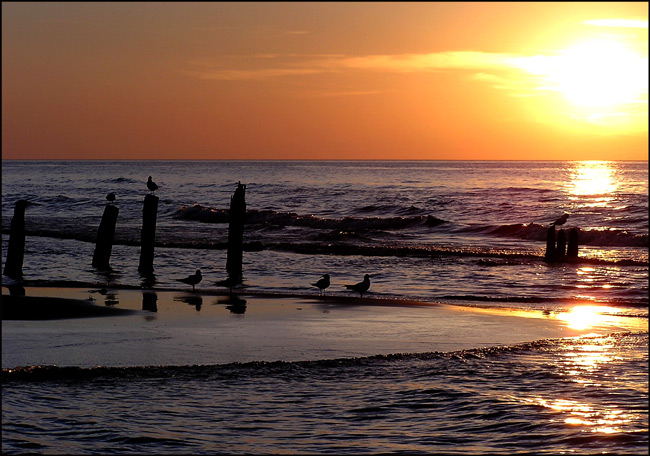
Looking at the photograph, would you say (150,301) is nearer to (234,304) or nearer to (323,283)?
(234,304)

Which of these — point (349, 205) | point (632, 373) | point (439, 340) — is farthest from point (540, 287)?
point (349, 205)

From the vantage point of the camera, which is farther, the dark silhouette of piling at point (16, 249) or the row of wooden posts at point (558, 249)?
the row of wooden posts at point (558, 249)

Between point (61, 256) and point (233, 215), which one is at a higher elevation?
point (233, 215)

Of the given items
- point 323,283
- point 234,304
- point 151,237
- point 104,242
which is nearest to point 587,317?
point 323,283

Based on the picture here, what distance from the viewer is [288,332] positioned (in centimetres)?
1274

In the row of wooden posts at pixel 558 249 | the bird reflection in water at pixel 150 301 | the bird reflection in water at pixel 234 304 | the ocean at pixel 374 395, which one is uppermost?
the row of wooden posts at pixel 558 249

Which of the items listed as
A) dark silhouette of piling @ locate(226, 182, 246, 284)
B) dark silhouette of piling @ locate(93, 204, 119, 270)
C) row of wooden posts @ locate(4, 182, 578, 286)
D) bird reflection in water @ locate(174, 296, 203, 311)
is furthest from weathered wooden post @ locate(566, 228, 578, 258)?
bird reflection in water @ locate(174, 296, 203, 311)

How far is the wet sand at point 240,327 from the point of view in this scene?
10.9 meters

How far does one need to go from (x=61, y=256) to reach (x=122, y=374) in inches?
682

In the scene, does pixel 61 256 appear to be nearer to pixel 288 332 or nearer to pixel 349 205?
pixel 288 332

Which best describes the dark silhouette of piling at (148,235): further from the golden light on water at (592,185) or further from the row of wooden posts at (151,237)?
the golden light on water at (592,185)

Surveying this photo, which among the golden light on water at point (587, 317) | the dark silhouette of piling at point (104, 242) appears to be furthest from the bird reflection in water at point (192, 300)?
the golden light on water at point (587, 317)

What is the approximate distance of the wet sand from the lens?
10938mm

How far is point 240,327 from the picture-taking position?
13180 millimetres
